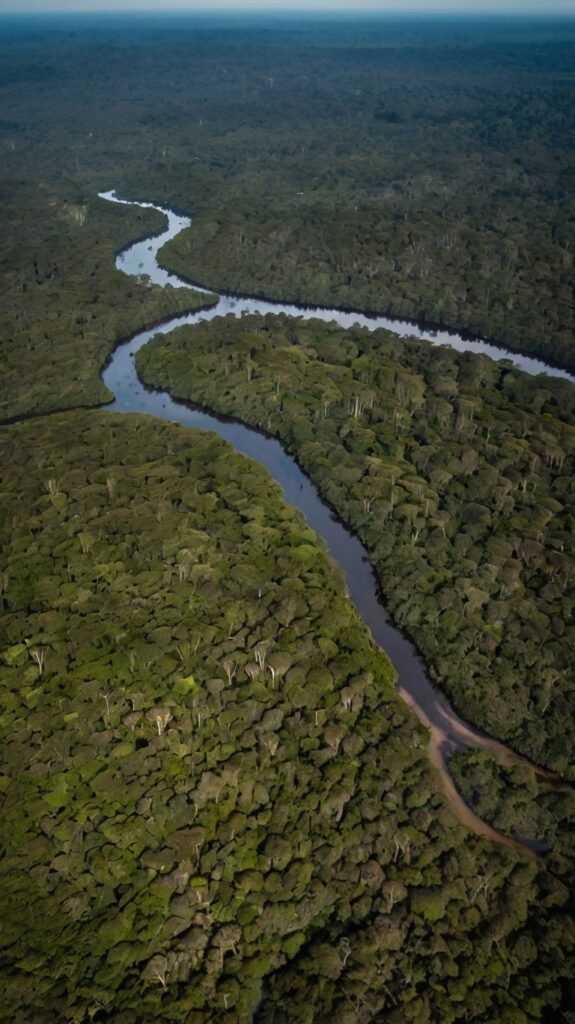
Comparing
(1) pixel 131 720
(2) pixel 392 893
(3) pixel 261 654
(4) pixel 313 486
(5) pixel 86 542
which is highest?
(5) pixel 86 542

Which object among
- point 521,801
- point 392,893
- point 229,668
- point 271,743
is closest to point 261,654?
point 229,668

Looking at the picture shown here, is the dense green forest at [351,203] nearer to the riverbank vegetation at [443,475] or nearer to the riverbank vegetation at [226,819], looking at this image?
the riverbank vegetation at [443,475]

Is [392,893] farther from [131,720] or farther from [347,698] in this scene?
[131,720]

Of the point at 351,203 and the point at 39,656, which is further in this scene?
the point at 351,203

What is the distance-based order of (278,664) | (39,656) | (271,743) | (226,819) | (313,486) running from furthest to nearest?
(313,486)
(39,656)
(278,664)
(271,743)
(226,819)

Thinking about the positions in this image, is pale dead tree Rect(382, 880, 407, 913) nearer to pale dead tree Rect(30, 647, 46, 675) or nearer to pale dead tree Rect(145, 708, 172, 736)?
pale dead tree Rect(145, 708, 172, 736)

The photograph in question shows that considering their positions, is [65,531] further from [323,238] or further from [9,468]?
[323,238]

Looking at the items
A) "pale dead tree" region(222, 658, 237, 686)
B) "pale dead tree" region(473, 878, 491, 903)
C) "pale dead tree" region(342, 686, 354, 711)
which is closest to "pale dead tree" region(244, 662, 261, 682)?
"pale dead tree" region(222, 658, 237, 686)

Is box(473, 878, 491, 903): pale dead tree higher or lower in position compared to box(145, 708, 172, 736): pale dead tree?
lower
